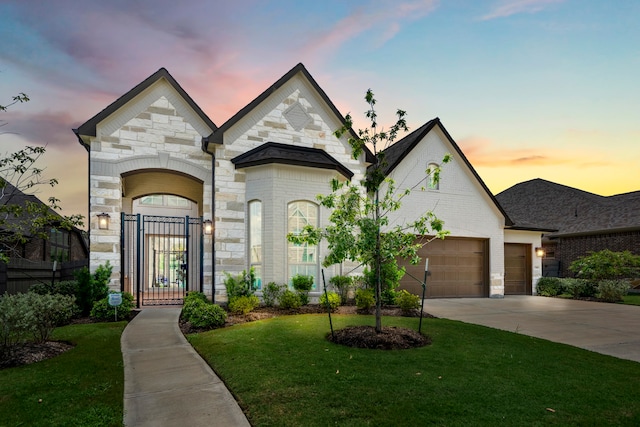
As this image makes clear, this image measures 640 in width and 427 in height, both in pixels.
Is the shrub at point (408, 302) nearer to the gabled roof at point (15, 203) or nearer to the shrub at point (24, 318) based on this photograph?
the shrub at point (24, 318)

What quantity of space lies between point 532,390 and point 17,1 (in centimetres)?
1247

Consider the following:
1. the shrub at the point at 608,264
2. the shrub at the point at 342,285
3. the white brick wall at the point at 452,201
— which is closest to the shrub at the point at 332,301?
the shrub at the point at 342,285

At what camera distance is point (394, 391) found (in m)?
4.36

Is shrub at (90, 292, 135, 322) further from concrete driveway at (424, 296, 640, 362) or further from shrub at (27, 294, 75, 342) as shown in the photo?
concrete driveway at (424, 296, 640, 362)

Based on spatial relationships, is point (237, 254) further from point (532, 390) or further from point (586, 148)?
point (586, 148)

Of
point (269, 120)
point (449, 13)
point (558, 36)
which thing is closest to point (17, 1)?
point (269, 120)

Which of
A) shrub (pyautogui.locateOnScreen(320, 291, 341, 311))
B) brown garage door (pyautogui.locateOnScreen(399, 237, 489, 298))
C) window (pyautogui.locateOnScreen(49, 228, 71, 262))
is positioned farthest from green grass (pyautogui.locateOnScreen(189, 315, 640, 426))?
window (pyautogui.locateOnScreen(49, 228, 71, 262))

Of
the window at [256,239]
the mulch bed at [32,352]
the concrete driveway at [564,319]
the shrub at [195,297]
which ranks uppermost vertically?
the window at [256,239]

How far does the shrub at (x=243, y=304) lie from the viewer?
9746mm

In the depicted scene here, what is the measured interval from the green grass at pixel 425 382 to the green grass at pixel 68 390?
4.36ft

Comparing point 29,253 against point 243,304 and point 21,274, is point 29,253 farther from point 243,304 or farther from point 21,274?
point 243,304

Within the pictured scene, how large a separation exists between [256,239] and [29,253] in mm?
13358

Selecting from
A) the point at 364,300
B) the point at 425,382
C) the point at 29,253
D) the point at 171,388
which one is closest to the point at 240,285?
the point at 364,300

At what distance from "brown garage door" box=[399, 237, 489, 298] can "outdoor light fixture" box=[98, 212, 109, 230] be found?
10.5 meters
